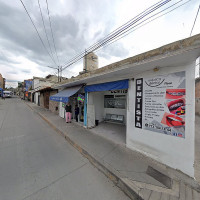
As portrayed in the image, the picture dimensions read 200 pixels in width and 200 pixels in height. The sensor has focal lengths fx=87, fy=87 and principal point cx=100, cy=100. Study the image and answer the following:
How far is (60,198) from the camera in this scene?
70.9 inches

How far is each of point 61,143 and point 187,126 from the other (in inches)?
186

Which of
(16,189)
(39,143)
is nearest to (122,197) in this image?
(16,189)

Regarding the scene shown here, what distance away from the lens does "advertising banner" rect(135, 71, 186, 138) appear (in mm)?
2498

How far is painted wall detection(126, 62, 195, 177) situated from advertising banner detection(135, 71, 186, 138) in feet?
0.37

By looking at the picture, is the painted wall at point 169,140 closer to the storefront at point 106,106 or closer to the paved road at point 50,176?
the paved road at point 50,176

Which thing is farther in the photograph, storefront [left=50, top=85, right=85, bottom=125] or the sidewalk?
storefront [left=50, top=85, right=85, bottom=125]

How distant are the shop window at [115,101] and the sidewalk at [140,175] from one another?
3.86 metres

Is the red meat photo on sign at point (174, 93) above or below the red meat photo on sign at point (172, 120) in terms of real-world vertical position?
above

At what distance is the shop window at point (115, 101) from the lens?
6881mm

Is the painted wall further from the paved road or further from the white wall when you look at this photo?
the white wall

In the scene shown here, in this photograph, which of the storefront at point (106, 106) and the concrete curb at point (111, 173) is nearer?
the concrete curb at point (111, 173)

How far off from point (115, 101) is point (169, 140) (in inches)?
187

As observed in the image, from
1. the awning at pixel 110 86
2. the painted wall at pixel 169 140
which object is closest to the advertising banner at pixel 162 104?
the painted wall at pixel 169 140

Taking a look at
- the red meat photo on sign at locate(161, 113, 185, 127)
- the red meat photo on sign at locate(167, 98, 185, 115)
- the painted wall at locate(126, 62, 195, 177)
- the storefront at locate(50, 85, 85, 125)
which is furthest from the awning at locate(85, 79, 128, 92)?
the red meat photo on sign at locate(161, 113, 185, 127)
